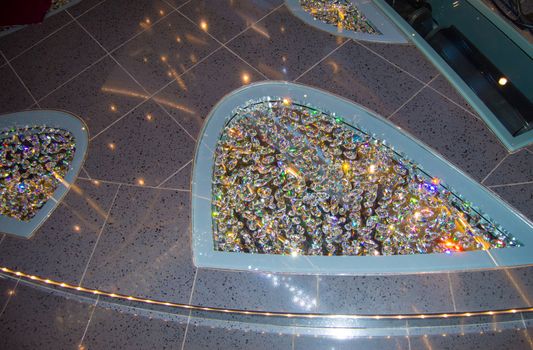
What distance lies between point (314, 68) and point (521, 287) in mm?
1005

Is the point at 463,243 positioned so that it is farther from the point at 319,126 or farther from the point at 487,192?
the point at 319,126

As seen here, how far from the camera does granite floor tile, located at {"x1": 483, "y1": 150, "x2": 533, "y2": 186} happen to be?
1.30 metres

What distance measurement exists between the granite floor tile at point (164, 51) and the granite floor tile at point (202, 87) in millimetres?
52

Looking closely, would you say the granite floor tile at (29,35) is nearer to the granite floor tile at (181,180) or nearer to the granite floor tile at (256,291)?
the granite floor tile at (181,180)

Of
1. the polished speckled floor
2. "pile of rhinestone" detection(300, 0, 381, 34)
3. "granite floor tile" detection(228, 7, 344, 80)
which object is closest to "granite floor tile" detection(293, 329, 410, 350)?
the polished speckled floor

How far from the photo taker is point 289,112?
1.47m

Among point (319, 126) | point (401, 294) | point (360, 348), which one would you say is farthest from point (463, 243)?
point (319, 126)

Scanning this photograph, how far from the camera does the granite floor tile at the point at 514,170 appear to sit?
1.30 metres

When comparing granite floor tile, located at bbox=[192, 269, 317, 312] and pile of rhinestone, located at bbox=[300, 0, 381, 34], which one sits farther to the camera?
pile of rhinestone, located at bbox=[300, 0, 381, 34]

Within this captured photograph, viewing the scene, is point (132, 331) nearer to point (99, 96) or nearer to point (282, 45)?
point (99, 96)

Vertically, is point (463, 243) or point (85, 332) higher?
point (463, 243)

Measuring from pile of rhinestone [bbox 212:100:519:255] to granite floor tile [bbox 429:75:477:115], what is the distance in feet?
1.15

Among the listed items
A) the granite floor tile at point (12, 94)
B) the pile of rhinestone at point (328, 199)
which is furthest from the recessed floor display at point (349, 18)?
the granite floor tile at point (12, 94)

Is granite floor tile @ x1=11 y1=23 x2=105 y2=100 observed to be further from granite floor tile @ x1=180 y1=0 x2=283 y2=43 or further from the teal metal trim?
the teal metal trim
